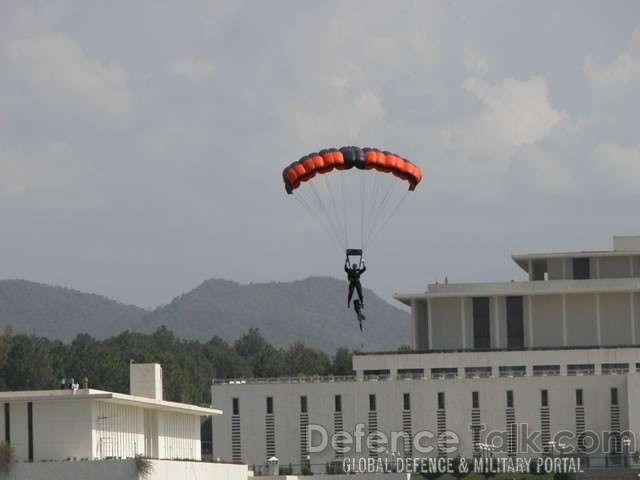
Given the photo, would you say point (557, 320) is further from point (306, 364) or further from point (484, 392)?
point (306, 364)

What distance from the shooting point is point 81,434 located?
2660 inches

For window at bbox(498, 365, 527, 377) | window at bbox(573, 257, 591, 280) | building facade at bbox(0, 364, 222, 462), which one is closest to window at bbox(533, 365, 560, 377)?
window at bbox(498, 365, 527, 377)

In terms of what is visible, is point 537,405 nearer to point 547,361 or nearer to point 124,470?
point 547,361

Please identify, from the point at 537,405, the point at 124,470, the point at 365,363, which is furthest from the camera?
the point at 365,363

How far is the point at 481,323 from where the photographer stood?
354ft

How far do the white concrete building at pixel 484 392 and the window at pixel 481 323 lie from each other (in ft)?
0.22

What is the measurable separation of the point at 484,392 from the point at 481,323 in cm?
1001

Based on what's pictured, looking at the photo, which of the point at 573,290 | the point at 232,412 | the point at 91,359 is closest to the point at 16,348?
the point at 91,359

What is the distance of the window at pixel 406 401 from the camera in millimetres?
99188

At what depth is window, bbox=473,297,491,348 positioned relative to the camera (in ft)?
353

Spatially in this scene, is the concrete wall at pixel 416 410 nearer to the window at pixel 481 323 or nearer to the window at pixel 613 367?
the window at pixel 613 367

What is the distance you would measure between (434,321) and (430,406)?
11.3 m

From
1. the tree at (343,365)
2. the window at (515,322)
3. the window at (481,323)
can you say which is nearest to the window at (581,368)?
the window at (515,322)

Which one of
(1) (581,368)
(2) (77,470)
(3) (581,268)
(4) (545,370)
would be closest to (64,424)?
(2) (77,470)
